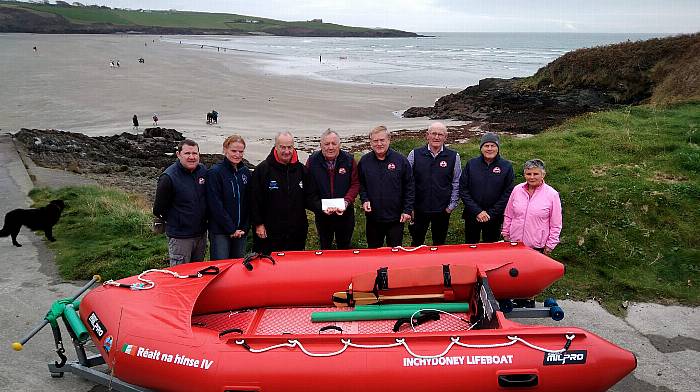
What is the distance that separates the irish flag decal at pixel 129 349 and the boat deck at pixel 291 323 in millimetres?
833

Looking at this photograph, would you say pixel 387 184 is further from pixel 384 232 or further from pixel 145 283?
pixel 145 283

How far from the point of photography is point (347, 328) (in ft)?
15.1

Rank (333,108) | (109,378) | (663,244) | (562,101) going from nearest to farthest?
(109,378) < (663,244) < (562,101) < (333,108)

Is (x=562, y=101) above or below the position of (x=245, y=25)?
below

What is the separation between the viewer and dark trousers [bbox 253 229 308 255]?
530 cm

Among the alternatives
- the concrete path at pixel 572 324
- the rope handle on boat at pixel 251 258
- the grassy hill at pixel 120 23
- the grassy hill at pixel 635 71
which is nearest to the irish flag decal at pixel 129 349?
the concrete path at pixel 572 324

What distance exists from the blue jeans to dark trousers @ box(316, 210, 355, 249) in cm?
86

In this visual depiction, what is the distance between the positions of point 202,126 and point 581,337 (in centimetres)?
1798

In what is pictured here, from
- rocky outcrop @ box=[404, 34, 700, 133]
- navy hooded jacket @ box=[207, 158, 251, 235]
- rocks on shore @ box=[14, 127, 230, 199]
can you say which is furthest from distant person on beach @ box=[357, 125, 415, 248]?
rocky outcrop @ box=[404, 34, 700, 133]

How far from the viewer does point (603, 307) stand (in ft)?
17.4

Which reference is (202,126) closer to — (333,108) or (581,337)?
(333,108)

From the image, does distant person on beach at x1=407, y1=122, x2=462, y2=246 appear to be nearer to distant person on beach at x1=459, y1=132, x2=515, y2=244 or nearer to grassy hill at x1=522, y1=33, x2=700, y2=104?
distant person on beach at x1=459, y1=132, x2=515, y2=244

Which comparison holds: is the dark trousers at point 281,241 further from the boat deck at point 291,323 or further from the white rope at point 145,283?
the white rope at point 145,283

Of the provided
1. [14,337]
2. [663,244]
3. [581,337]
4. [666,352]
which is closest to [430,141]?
[581,337]
